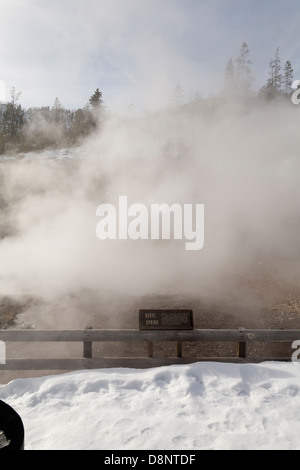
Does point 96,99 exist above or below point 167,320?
above

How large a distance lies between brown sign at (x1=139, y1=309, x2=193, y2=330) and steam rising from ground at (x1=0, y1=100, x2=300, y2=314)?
5.13m

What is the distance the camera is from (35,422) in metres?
3.11

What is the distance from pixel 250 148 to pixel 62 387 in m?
24.6

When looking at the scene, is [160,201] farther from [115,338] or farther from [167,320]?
[115,338]

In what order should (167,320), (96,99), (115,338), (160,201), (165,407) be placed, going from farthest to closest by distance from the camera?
(96,99), (160,201), (167,320), (115,338), (165,407)

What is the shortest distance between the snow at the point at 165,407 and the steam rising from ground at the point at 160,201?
18.5 feet

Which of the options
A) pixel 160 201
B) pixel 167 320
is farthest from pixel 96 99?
pixel 167 320

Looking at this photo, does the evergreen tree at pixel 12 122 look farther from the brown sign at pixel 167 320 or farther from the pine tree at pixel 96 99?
the brown sign at pixel 167 320

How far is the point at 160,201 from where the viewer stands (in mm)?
18031

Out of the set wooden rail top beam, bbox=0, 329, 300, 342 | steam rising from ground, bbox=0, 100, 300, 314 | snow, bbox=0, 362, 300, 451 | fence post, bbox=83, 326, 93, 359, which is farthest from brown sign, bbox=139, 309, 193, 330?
steam rising from ground, bbox=0, 100, 300, 314

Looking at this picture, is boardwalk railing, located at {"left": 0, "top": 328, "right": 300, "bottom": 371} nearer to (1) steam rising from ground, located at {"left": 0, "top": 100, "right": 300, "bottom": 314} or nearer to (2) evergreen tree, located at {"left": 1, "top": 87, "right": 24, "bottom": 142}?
(1) steam rising from ground, located at {"left": 0, "top": 100, "right": 300, "bottom": 314}

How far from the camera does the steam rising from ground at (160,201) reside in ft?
36.2

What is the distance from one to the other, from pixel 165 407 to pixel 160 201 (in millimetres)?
15242

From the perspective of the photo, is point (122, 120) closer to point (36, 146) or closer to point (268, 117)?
point (36, 146)
